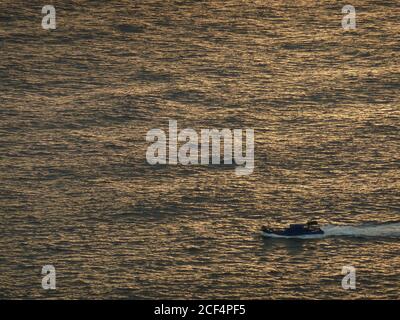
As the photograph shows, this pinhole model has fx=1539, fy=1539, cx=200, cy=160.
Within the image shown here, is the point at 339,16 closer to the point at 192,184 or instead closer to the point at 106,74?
the point at 106,74

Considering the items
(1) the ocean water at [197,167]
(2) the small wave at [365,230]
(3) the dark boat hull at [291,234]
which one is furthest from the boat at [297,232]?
(2) the small wave at [365,230]

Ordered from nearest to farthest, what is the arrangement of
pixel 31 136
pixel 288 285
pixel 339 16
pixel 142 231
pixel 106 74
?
pixel 288 285, pixel 142 231, pixel 31 136, pixel 106 74, pixel 339 16

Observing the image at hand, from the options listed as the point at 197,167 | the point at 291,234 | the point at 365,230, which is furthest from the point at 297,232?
the point at 197,167

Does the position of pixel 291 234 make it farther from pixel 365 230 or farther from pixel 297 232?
pixel 365 230

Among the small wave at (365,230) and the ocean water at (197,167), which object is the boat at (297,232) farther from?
the small wave at (365,230)

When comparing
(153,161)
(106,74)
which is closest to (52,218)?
(153,161)

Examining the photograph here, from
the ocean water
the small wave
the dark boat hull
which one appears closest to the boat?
the dark boat hull
